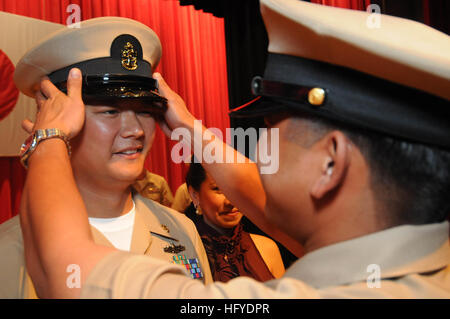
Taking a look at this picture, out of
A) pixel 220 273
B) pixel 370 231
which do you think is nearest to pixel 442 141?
pixel 370 231

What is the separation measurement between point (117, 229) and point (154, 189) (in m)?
2.13

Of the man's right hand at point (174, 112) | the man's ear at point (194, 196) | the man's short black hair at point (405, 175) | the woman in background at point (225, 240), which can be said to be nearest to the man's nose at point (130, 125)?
the man's right hand at point (174, 112)

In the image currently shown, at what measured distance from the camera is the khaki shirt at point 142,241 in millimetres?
1272

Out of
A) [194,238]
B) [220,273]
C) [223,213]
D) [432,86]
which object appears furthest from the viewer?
[223,213]

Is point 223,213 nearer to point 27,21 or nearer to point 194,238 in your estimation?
point 194,238

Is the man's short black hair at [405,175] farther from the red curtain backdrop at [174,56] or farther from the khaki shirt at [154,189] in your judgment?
the red curtain backdrop at [174,56]

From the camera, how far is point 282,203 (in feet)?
3.10

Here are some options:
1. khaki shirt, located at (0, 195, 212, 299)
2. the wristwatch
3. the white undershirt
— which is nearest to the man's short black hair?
the wristwatch

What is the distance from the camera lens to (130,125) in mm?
1514

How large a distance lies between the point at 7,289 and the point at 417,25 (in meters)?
1.32

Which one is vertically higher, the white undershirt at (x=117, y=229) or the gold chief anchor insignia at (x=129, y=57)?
the gold chief anchor insignia at (x=129, y=57)

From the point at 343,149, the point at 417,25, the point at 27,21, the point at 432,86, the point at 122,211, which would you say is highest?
the point at 27,21

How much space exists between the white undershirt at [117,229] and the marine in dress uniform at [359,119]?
69 cm

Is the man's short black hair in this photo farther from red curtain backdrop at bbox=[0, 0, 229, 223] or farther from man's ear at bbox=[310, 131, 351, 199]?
red curtain backdrop at bbox=[0, 0, 229, 223]
